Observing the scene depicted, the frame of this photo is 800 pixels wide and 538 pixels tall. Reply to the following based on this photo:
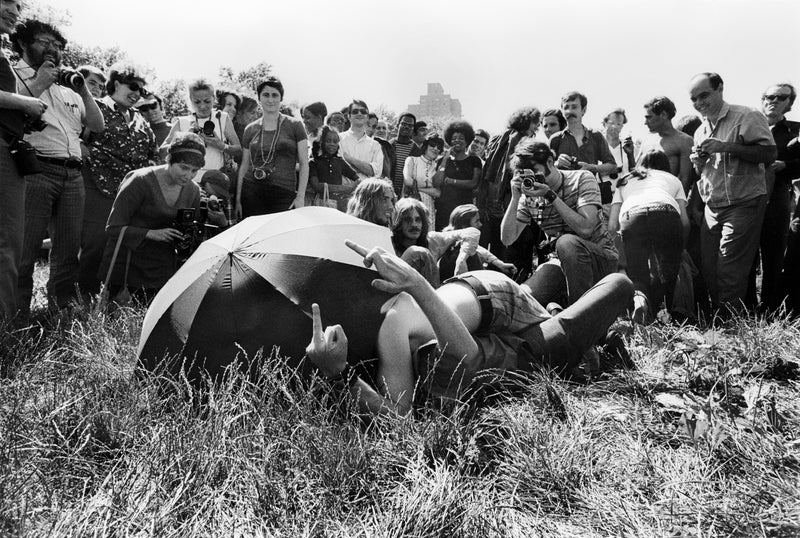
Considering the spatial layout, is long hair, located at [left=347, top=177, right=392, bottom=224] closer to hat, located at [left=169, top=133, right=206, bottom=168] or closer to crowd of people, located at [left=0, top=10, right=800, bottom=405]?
crowd of people, located at [left=0, top=10, right=800, bottom=405]

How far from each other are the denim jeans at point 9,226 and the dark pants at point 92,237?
1250mm

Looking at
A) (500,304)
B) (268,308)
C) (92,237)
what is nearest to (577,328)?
(500,304)

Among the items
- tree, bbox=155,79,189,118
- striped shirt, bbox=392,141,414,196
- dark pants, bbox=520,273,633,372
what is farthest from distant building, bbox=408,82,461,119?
dark pants, bbox=520,273,633,372

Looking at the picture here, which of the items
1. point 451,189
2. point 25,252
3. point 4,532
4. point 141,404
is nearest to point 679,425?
point 141,404

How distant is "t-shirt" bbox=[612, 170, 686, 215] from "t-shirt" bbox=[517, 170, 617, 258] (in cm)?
44

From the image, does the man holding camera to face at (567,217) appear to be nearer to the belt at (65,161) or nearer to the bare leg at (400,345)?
the bare leg at (400,345)

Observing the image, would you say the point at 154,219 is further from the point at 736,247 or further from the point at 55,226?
the point at 736,247

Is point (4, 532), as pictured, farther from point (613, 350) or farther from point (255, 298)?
point (613, 350)

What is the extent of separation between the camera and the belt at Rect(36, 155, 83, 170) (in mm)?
4562

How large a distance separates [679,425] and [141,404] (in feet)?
7.15

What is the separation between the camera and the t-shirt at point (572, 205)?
4.67 meters

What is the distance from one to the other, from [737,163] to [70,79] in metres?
5.20

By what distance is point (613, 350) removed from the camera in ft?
11.7

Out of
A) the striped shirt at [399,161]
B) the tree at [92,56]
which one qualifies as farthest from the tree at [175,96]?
the striped shirt at [399,161]
